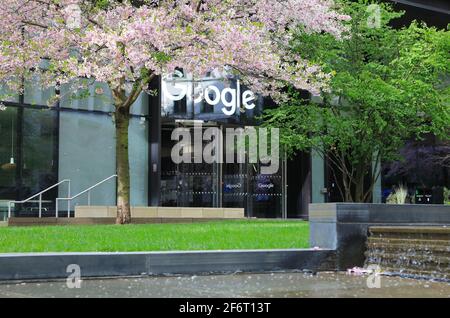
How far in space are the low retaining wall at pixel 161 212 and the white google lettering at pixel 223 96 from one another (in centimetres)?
523

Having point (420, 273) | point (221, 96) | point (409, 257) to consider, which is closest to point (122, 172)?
point (409, 257)

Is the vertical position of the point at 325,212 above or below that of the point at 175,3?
below

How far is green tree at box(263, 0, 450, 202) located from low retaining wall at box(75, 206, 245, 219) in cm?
393

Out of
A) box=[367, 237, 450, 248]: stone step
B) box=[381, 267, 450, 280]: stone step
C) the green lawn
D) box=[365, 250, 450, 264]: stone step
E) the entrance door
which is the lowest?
box=[381, 267, 450, 280]: stone step

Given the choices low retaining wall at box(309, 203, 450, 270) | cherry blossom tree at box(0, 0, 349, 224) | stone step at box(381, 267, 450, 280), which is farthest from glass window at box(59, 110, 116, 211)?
stone step at box(381, 267, 450, 280)

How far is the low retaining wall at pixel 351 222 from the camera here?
10.9 metres

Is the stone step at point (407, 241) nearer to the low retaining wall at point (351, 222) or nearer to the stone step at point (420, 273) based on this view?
the low retaining wall at point (351, 222)

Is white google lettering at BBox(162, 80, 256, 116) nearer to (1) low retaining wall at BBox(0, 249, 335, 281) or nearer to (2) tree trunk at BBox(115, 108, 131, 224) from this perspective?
(2) tree trunk at BBox(115, 108, 131, 224)

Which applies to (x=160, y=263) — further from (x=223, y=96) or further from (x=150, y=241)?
(x=223, y=96)

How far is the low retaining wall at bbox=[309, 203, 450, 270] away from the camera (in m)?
10.9

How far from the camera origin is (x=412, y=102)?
63.8 ft
